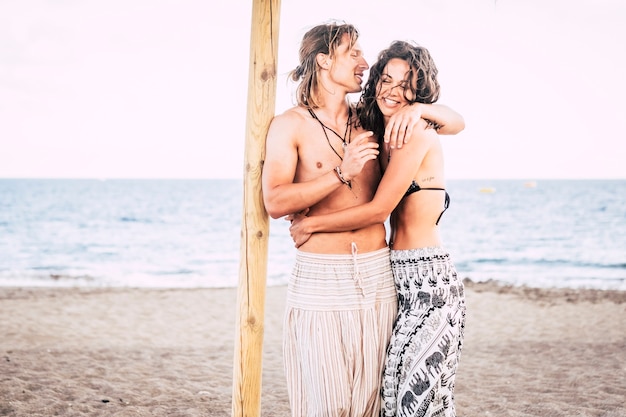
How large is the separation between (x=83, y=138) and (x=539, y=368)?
56935 millimetres

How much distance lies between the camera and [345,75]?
3219mm

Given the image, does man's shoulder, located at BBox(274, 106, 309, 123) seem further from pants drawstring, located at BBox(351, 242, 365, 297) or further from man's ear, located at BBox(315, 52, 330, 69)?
pants drawstring, located at BBox(351, 242, 365, 297)

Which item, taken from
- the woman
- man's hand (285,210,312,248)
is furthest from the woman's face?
man's hand (285,210,312,248)

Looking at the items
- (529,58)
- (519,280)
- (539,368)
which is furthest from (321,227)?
(529,58)

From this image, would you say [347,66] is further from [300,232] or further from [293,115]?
[300,232]

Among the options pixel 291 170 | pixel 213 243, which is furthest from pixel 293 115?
pixel 213 243

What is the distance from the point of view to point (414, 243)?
3035 millimetres

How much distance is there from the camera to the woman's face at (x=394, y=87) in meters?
3.10

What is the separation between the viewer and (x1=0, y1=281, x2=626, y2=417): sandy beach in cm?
586

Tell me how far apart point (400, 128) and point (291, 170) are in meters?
0.59

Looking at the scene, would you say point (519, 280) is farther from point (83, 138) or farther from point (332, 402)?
point (83, 138)

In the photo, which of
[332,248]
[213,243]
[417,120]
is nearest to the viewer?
[417,120]

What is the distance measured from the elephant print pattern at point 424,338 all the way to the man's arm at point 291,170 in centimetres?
55

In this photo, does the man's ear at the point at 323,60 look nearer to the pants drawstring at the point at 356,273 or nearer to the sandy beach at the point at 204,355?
the pants drawstring at the point at 356,273
